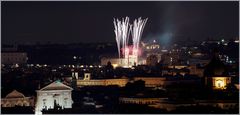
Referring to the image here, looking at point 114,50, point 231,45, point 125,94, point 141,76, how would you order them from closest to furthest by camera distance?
point 125,94, point 141,76, point 231,45, point 114,50

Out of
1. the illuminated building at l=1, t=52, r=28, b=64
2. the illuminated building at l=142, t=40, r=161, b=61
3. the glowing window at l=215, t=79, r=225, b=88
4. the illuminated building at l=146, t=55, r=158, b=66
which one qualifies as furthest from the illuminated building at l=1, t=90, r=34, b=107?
the illuminated building at l=142, t=40, r=161, b=61

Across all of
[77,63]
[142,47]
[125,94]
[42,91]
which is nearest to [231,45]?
[77,63]

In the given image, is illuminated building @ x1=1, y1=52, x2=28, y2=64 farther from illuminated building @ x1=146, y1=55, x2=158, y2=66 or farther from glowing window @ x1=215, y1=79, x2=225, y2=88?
glowing window @ x1=215, y1=79, x2=225, y2=88

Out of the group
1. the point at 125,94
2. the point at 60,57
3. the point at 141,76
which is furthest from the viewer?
the point at 60,57

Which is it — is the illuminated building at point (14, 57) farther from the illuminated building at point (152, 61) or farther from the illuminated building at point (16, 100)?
the illuminated building at point (16, 100)

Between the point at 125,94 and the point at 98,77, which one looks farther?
the point at 98,77

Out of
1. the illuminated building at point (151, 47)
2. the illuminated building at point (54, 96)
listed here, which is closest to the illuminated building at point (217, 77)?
the illuminated building at point (54, 96)

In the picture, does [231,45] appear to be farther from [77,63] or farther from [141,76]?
[141,76]
